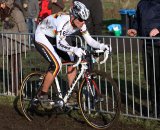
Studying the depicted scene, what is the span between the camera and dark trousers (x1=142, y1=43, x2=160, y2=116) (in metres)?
9.11

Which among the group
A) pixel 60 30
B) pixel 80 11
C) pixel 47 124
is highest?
pixel 80 11

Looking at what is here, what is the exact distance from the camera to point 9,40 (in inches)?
442

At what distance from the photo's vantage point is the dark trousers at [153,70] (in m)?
9.11

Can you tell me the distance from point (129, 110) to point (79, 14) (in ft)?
6.71

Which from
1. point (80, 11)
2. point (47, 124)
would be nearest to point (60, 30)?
point (80, 11)

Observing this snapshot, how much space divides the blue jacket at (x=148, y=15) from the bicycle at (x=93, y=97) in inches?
31.8

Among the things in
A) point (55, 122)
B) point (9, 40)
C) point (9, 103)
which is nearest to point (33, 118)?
point (55, 122)

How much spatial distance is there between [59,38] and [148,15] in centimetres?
135

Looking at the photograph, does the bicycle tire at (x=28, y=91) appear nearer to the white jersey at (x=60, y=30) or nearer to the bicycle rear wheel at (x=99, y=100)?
the white jersey at (x=60, y=30)

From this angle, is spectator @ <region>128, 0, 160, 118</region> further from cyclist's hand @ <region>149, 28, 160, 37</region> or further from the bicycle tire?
the bicycle tire

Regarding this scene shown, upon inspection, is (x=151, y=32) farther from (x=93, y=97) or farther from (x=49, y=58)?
(x=49, y=58)

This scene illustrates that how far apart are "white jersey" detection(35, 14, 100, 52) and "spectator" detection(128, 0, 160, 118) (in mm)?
724

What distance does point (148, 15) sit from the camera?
9086 millimetres

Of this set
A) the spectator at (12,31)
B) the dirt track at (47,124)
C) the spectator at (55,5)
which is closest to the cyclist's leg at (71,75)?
the dirt track at (47,124)
